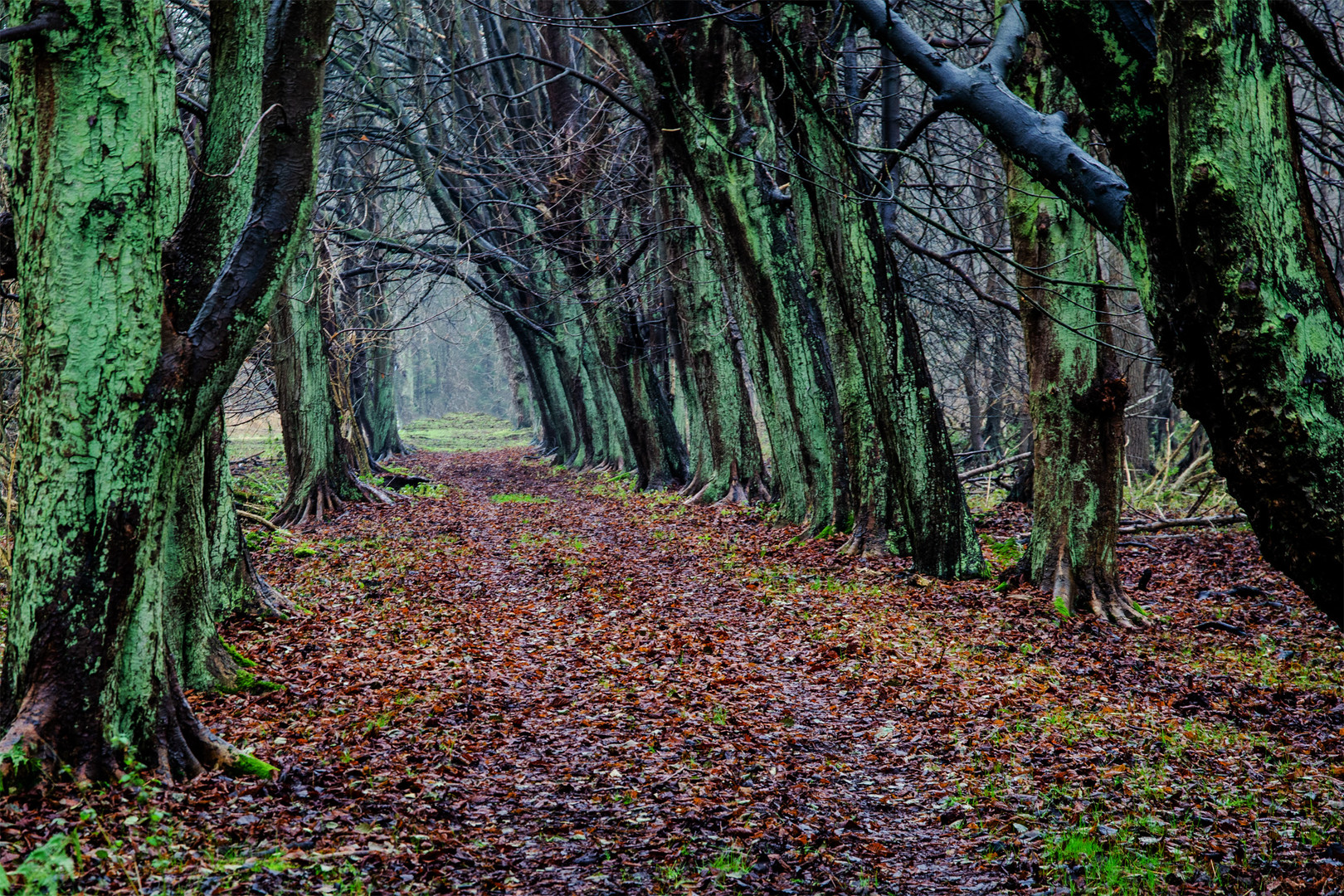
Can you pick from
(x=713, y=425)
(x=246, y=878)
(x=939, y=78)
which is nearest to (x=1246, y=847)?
(x=939, y=78)

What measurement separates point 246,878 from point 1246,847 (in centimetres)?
393

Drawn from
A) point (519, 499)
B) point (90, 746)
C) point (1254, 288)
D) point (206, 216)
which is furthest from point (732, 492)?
point (1254, 288)

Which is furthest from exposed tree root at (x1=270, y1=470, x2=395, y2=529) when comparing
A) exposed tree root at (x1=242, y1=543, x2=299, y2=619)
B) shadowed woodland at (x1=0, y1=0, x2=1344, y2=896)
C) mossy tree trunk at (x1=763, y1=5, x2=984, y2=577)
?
mossy tree trunk at (x1=763, y1=5, x2=984, y2=577)

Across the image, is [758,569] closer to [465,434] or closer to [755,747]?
[755,747]

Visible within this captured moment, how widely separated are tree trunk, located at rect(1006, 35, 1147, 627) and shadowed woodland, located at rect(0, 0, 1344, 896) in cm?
4

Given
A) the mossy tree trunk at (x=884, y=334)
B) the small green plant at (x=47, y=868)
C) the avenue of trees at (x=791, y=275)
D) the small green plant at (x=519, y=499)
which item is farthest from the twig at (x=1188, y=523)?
the small green plant at (x=519, y=499)

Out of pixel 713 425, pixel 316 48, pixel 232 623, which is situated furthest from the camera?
pixel 713 425

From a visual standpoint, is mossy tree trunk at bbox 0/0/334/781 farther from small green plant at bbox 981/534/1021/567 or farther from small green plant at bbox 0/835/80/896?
small green plant at bbox 981/534/1021/567

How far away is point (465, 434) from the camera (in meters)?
57.3

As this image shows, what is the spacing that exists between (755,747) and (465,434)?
53.7 m

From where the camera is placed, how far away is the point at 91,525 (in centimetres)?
389

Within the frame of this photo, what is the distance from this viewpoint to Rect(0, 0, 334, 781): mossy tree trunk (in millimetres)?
3869

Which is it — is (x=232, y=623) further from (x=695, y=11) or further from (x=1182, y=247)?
(x=695, y=11)

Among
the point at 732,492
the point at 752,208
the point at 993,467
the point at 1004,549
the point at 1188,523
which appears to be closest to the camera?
the point at 1004,549
